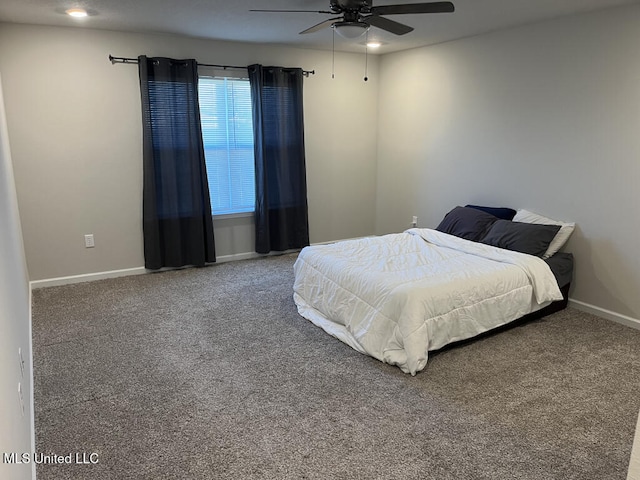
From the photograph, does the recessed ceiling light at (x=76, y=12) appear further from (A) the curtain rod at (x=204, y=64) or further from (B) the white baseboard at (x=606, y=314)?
(B) the white baseboard at (x=606, y=314)

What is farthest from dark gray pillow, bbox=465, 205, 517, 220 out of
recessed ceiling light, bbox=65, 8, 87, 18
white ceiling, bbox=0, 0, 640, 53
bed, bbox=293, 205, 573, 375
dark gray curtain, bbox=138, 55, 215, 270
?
recessed ceiling light, bbox=65, 8, 87, 18

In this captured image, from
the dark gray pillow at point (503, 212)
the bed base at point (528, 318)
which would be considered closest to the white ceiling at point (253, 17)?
the dark gray pillow at point (503, 212)

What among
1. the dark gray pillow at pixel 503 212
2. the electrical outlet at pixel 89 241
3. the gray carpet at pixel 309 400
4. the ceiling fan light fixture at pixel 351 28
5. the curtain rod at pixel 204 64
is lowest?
the gray carpet at pixel 309 400

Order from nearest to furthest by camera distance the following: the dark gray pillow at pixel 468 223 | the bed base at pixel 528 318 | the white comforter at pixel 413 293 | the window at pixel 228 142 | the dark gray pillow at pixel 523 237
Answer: the white comforter at pixel 413 293, the bed base at pixel 528 318, the dark gray pillow at pixel 523 237, the dark gray pillow at pixel 468 223, the window at pixel 228 142

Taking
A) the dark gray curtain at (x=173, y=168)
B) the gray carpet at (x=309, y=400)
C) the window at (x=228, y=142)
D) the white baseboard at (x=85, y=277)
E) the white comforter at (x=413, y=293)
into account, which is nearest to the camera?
the gray carpet at (x=309, y=400)

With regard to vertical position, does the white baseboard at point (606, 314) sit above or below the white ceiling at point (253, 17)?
below

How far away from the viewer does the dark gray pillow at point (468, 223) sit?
4.22 metres

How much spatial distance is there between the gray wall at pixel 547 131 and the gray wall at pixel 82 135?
5.40 feet

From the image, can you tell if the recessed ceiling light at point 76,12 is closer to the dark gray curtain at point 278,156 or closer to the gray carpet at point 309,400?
the dark gray curtain at point 278,156

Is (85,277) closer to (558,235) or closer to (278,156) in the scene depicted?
(278,156)

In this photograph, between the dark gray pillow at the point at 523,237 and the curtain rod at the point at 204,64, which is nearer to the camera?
the dark gray pillow at the point at 523,237

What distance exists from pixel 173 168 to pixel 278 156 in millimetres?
1170

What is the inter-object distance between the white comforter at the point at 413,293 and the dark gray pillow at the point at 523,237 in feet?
0.44

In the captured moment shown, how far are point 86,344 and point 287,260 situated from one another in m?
2.47
